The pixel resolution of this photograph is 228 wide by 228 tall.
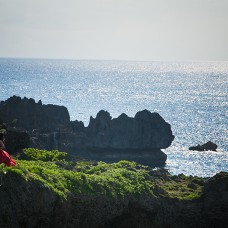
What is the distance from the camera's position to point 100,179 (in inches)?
1144

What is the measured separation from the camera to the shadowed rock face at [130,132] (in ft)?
326

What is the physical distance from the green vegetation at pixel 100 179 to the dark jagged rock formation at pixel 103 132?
57290mm

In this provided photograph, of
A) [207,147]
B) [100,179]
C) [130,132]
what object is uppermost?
[100,179]

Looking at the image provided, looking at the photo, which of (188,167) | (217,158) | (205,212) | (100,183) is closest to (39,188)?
(100,183)

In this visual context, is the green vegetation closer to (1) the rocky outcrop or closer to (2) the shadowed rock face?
(2) the shadowed rock face

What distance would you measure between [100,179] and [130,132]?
235 ft

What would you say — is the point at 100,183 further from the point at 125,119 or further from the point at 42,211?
the point at 125,119

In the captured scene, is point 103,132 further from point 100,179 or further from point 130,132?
point 100,179

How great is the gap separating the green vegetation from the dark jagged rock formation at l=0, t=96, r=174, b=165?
2256 inches

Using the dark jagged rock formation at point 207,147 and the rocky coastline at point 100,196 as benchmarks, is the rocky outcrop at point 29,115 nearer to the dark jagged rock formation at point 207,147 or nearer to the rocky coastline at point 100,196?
the dark jagged rock formation at point 207,147

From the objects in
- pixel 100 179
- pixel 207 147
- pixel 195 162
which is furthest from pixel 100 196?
pixel 207 147

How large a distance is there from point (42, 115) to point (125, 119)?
58.3ft

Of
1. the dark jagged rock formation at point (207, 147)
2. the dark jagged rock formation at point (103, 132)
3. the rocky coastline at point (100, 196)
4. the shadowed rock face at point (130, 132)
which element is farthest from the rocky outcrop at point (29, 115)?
the rocky coastline at point (100, 196)

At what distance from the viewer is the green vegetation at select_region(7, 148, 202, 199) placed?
26.1m
